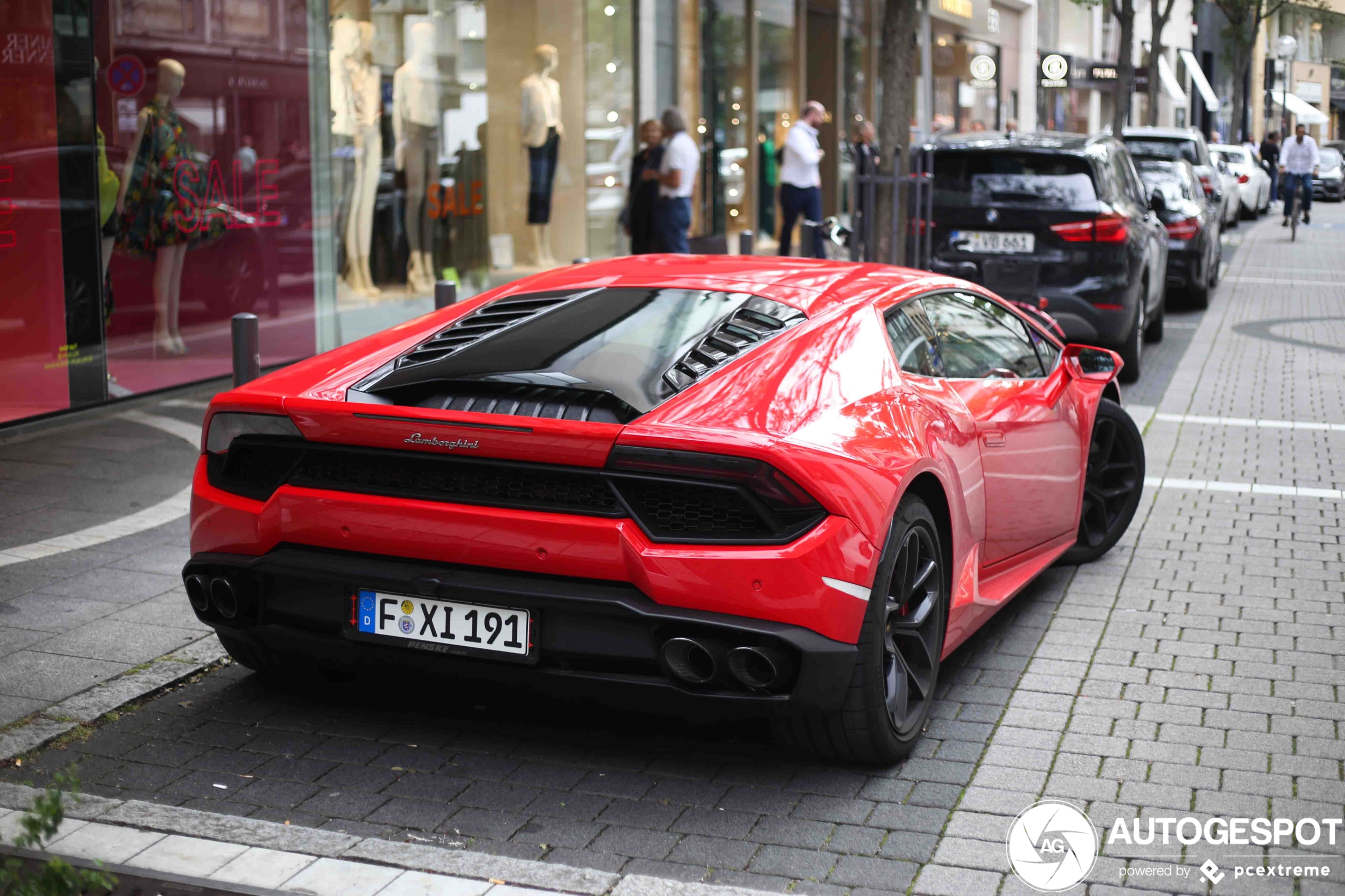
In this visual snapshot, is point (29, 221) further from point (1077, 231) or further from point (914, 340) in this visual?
point (1077, 231)

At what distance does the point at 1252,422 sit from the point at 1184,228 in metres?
6.60

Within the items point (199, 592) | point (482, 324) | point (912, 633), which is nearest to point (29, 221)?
point (482, 324)

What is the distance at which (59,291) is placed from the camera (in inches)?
368

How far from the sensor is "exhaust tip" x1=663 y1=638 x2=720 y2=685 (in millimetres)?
3756

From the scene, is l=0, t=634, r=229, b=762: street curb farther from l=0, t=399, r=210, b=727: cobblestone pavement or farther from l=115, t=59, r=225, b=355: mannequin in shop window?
l=115, t=59, r=225, b=355: mannequin in shop window

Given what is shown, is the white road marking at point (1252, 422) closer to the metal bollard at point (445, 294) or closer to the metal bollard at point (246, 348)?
the metal bollard at point (445, 294)

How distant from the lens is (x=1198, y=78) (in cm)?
6044

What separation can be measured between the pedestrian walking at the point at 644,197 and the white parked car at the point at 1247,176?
2214cm

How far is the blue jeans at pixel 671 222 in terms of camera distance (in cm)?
1511

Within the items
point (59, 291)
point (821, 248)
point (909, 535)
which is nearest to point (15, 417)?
point (59, 291)

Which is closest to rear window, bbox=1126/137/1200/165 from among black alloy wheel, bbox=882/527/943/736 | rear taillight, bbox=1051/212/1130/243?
rear taillight, bbox=1051/212/1130/243

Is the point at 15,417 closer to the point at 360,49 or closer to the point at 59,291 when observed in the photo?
the point at 59,291

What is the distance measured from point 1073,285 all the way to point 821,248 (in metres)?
6.53

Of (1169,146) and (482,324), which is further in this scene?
(1169,146)
